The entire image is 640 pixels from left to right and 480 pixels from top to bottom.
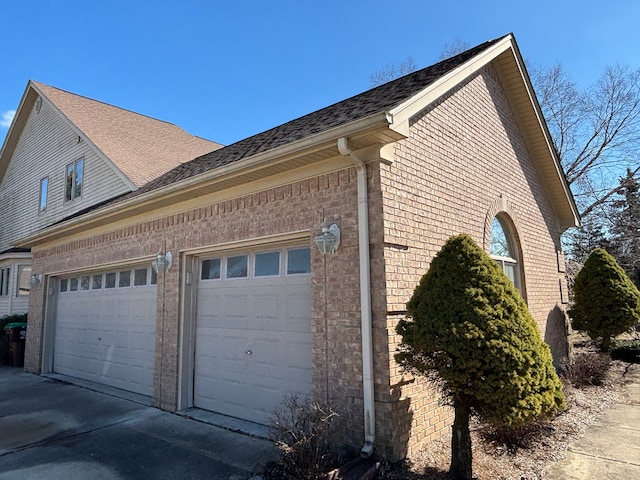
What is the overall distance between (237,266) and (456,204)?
3.62 metres

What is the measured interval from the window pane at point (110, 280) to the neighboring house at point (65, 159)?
2.39 m

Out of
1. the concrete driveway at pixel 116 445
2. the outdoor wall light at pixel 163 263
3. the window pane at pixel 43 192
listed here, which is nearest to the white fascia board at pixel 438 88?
the concrete driveway at pixel 116 445

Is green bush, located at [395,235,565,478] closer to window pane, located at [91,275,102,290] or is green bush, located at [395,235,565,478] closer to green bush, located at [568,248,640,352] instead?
green bush, located at [568,248,640,352]

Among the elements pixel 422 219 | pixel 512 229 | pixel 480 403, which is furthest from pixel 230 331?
pixel 512 229

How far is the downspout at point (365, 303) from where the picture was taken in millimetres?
4578

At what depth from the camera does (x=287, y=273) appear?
238 inches

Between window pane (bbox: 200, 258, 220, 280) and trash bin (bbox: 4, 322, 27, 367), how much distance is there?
9790 mm

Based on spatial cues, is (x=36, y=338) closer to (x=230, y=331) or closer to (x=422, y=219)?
(x=230, y=331)

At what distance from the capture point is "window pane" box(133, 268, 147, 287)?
28.5 feet

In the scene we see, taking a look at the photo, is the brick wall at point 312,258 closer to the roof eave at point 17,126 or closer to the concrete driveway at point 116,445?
the concrete driveway at point 116,445

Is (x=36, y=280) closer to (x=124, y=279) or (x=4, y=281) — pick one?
(x=124, y=279)

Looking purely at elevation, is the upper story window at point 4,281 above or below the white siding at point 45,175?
below

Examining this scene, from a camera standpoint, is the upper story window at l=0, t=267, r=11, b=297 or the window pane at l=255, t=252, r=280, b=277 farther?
the upper story window at l=0, t=267, r=11, b=297

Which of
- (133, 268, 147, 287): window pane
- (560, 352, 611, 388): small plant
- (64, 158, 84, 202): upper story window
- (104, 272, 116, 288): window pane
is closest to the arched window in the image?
(560, 352, 611, 388): small plant
